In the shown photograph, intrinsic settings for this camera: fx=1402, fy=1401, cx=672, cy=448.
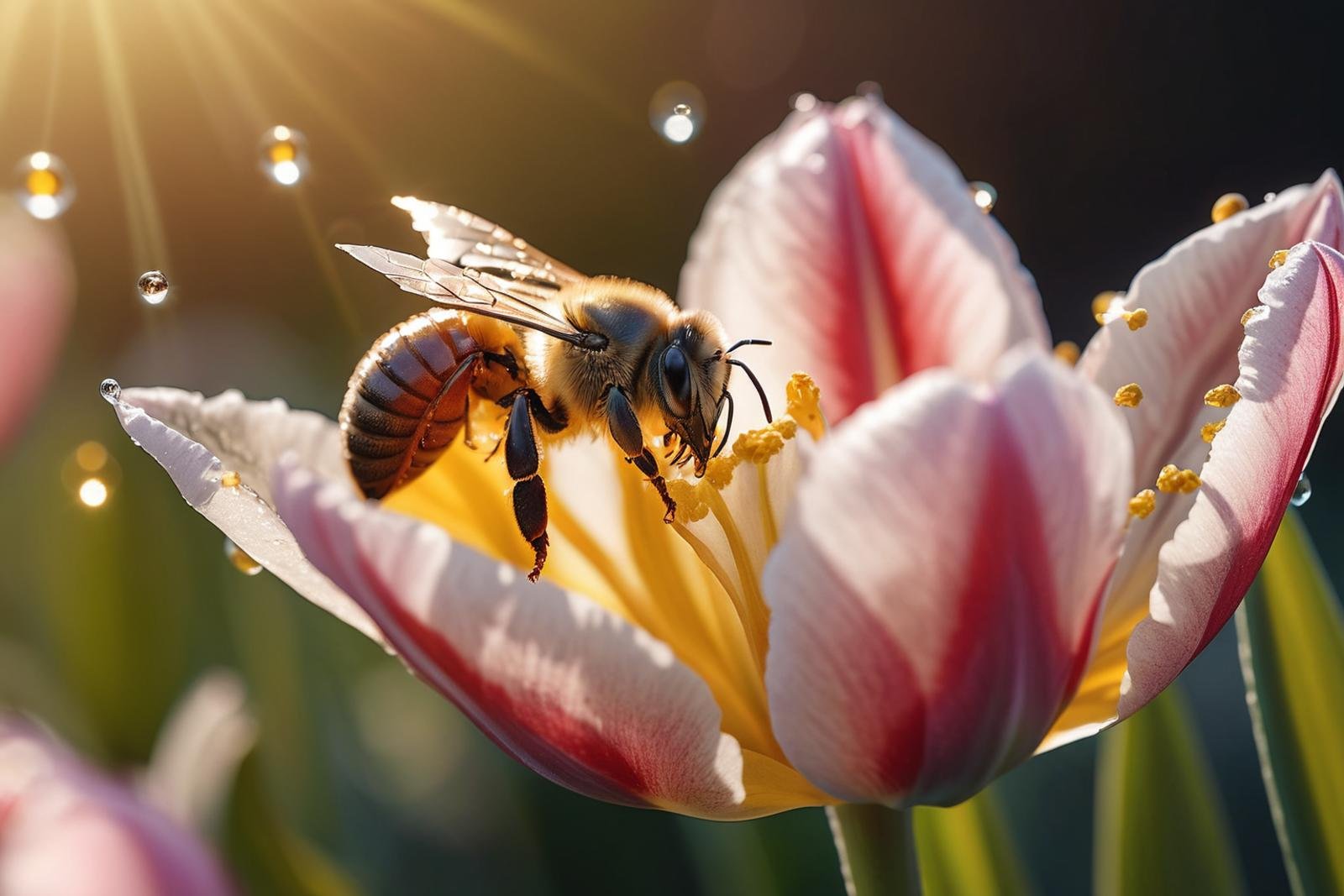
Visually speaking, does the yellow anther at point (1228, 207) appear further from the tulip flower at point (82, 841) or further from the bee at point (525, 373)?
the tulip flower at point (82, 841)

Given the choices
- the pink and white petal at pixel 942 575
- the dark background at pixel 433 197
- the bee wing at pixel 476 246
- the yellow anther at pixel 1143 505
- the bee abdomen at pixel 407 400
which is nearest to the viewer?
the pink and white petal at pixel 942 575

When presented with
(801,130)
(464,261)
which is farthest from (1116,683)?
(464,261)

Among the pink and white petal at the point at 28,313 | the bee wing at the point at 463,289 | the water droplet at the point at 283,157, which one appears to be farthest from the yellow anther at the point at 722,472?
the pink and white petal at the point at 28,313

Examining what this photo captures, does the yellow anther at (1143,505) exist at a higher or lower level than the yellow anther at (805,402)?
lower

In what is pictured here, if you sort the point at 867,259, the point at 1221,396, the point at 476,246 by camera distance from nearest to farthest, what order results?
the point at 1221,396
the point at 867,259
the point at 476,246

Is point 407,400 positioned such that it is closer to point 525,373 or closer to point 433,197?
point 525,373

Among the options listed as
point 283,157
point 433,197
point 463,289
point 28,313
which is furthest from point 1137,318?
point 433,197
